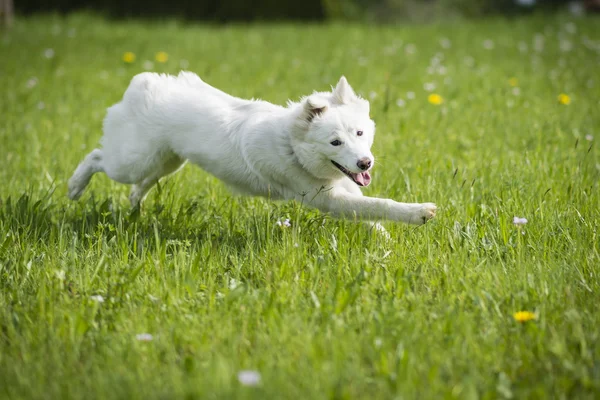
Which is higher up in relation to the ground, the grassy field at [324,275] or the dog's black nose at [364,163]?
the dog's black nose at [364,163]

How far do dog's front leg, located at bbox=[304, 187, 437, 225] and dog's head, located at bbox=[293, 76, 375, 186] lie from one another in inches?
3.8

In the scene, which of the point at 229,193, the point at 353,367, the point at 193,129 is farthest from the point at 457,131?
the point at 353,367

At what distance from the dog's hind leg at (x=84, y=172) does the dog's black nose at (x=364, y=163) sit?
1713 mm

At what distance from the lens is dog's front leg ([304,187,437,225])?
3138 mm

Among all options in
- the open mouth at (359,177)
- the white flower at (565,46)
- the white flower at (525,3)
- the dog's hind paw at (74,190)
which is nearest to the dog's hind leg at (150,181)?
the dog's hind paw at (74,190)

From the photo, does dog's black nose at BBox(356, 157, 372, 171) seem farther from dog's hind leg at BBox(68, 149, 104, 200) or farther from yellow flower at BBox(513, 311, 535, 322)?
dog's hind leg at BBox(68, 149, 104, 200)

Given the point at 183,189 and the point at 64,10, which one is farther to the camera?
the point at 64,10

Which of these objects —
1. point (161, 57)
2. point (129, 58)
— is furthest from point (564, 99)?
point (129, 58)

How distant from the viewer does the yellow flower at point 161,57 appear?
7623 mm

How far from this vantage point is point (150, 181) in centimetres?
413

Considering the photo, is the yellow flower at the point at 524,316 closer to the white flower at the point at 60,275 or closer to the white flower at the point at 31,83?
the white flower at the point at 60,275

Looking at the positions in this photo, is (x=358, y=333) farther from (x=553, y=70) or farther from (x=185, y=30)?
(x=185, y=30)

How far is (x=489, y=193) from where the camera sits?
385cm

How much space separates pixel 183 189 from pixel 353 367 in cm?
242
